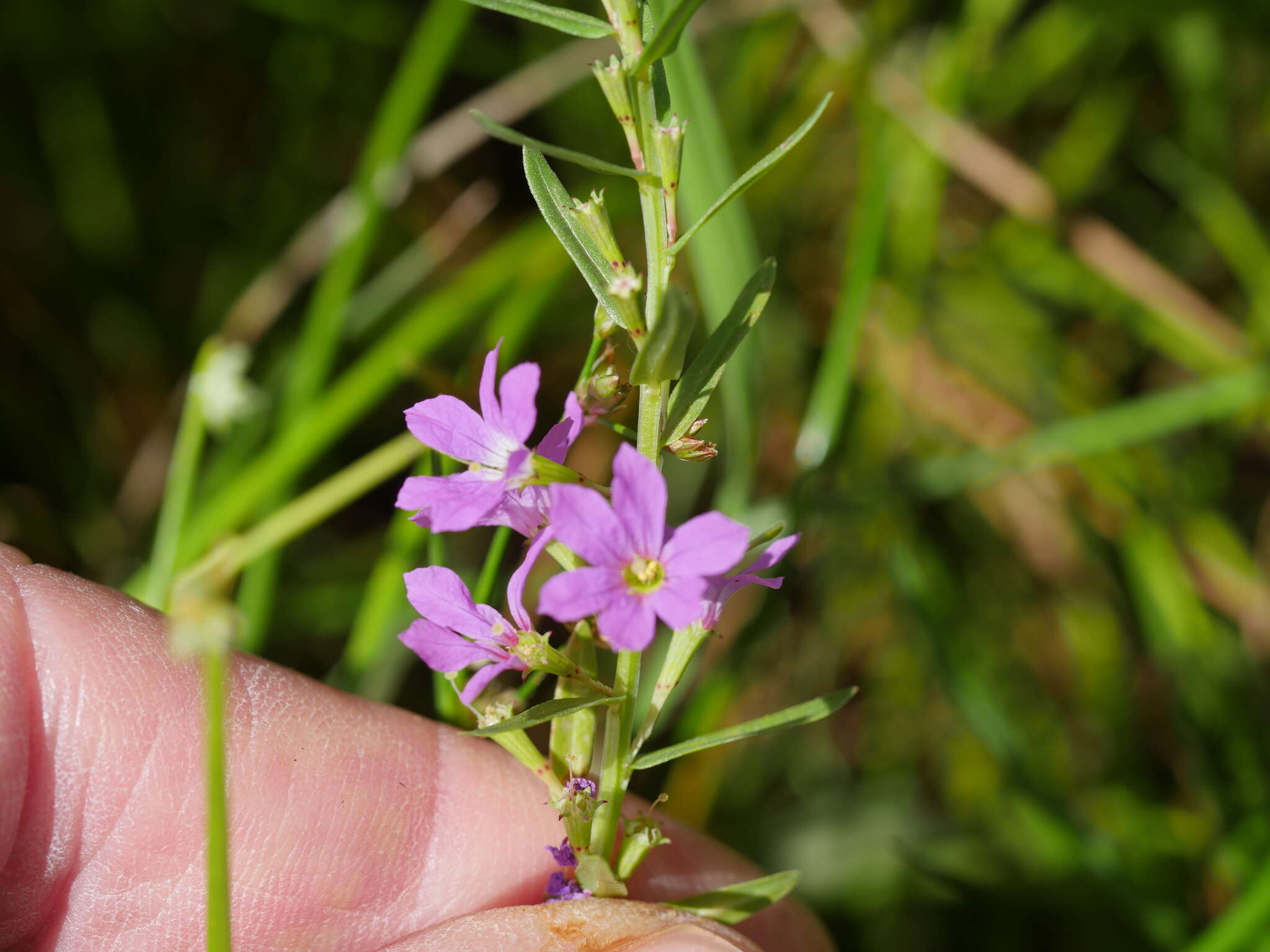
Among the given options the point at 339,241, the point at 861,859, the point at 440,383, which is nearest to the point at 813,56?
the point at 339,241

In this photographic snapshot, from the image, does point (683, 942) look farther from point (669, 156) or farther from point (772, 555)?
point (669, 156)

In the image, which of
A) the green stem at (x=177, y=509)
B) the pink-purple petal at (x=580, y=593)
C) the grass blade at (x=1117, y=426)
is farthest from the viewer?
the grass blade at (x=1117, y=426)

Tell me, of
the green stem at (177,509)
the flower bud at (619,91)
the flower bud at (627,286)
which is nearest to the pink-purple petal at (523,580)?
the flower bud at (627,286)

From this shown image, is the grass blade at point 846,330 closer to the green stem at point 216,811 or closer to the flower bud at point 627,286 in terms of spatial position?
the flower bud at point 627,286

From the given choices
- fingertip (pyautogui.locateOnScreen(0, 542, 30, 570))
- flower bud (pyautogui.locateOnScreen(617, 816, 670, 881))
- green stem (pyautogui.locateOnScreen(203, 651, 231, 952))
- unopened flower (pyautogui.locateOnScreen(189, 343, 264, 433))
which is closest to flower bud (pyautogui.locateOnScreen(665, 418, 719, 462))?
flower bud (pyautogui.locateOnScreen(617, 816, 670, 881))

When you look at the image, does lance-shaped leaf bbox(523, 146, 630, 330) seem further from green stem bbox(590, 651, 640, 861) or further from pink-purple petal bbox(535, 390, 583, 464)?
green stem bbox(590, 651, 640, 861)

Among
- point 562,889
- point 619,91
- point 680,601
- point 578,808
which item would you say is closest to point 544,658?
point 578,808

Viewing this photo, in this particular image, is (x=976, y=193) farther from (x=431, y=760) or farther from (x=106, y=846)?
(x=106, y=846)
